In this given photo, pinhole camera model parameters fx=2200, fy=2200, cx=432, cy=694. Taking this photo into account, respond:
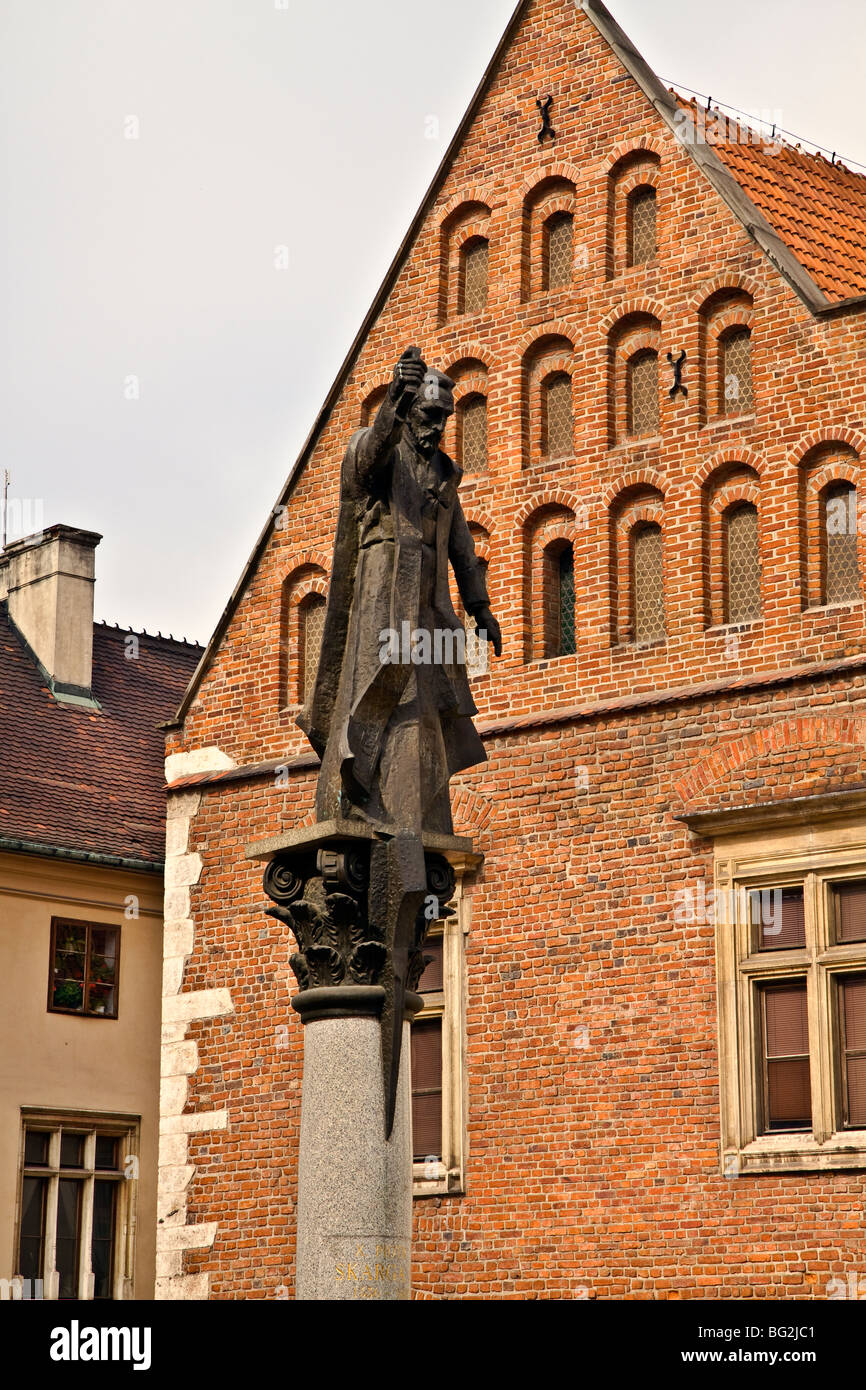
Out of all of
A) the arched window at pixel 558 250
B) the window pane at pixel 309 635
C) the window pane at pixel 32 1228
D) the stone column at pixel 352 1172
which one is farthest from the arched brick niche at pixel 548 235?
the stone column at pixel 352 1172

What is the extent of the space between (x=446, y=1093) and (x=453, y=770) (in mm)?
6358

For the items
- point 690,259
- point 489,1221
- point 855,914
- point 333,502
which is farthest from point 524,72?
point 489,1221

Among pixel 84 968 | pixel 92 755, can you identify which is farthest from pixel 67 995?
pixel 92 755

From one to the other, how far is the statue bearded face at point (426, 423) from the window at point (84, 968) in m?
10.6

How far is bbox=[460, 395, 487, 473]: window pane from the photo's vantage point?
16.4 metres

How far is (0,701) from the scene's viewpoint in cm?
2073

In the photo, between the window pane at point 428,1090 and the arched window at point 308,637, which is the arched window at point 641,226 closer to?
the arched window at point 308,637

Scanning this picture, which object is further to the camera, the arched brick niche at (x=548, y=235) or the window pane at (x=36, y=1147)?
the window pane at (x=36, y=1147)

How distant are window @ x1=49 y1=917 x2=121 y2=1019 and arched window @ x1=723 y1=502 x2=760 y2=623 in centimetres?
726

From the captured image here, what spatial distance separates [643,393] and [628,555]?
1207 millimetres

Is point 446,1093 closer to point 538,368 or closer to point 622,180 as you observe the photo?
point 538,368

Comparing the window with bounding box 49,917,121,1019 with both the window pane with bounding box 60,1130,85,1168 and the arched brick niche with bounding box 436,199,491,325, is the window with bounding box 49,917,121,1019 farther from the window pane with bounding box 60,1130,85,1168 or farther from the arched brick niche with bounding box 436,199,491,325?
the arched brick niche with bounding box 436,199,491,325

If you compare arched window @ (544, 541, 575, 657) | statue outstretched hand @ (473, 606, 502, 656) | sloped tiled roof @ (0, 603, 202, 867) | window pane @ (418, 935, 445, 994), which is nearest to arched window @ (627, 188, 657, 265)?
arched window @ (544, 541, 575, 657)

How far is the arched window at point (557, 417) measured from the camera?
52.2 feet
